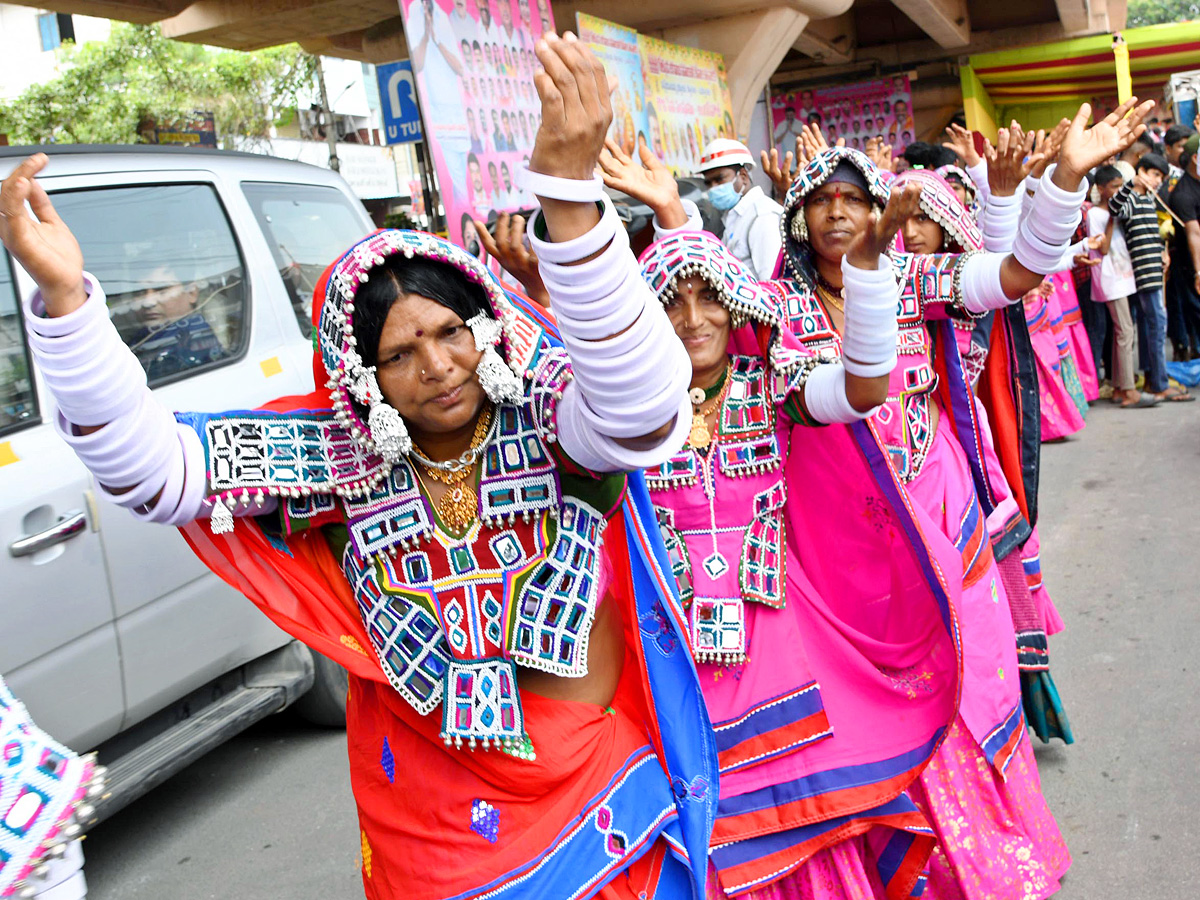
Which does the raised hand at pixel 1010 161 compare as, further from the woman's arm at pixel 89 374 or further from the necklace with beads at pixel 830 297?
the woman's arm at pixel 89 374

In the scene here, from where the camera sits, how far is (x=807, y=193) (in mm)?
3279

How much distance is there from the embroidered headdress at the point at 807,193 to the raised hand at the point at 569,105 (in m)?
1.80

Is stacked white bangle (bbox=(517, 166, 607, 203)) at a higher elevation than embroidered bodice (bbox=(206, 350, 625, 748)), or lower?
higher

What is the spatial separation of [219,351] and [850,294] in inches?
88.5

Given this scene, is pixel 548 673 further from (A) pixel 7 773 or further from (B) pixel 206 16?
(B) pixel 206 16

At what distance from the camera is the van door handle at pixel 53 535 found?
306 centimetres

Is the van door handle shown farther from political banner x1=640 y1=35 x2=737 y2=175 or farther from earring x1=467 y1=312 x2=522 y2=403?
political banner x1=640 y1=35 x2=737 y2=175

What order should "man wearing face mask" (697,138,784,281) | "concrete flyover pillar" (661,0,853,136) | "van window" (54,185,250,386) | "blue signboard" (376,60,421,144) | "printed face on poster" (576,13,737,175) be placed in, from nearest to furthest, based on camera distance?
"van window" (54,185,250,386), "man wearing face mask" (697,138,784,281), "printed face on poster" (576,13,737,175), "blue signboard" (376,60,421,144), "concrete flyover pillar" (661,0,853,136)

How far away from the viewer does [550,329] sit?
218 centimetres

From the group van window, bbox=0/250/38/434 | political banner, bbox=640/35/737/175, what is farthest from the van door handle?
political banner, bbox=640/35/737/175

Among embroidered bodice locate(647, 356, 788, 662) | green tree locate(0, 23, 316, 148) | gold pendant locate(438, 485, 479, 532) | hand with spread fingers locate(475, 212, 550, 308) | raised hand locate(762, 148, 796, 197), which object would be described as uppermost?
green tree locate(0, 23, 316, 148)

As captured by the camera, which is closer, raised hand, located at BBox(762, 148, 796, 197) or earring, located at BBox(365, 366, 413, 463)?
earring, located at BBox(365, 366, 413, 463)

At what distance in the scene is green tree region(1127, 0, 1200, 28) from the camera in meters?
71.9

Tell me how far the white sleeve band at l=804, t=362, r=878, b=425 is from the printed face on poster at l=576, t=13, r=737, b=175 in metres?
5.24
